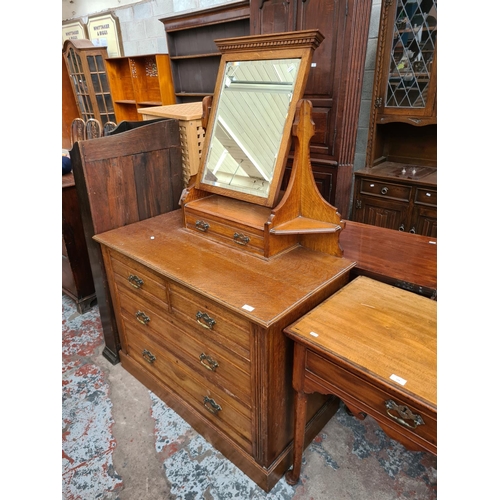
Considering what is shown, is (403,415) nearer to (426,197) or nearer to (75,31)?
(426,197)

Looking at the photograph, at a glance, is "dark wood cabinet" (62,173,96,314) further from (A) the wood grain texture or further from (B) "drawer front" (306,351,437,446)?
(B) "drawer front" (306,351,437,446)

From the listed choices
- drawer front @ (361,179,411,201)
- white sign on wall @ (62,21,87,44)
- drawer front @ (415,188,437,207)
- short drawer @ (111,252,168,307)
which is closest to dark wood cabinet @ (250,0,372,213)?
drawer front @ (361,179,411,201)

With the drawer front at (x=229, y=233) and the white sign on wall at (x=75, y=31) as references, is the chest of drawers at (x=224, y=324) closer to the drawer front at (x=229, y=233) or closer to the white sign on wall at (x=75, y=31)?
the drawer front at (x=229, y=233)

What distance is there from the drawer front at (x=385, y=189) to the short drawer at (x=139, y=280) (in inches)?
76.1

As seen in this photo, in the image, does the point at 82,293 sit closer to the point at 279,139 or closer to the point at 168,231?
the point at 168,231

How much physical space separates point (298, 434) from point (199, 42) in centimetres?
350

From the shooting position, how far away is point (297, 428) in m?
1.33

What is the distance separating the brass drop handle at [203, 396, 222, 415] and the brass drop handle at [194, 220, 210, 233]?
0.72 meters

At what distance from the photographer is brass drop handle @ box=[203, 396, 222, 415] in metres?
1.49

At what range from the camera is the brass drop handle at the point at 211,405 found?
149 centimetres

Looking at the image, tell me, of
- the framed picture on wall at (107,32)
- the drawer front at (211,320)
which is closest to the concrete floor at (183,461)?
Answer: the drawer front at (211,320)

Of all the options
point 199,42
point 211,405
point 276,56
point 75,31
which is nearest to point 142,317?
point 211,405

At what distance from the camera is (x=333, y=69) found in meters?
2.13

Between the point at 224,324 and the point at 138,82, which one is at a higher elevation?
the point at 138,82
